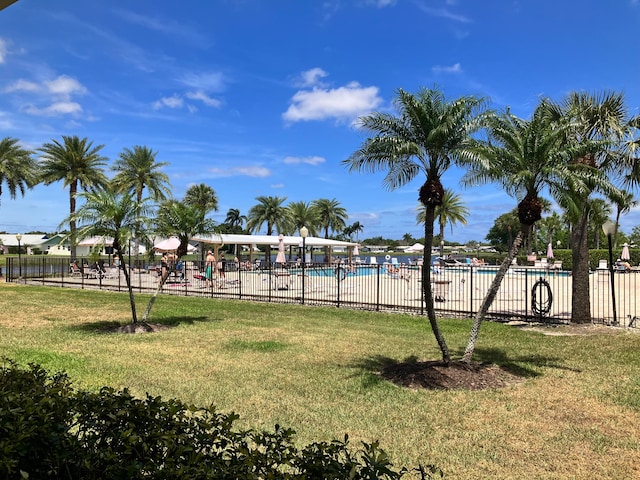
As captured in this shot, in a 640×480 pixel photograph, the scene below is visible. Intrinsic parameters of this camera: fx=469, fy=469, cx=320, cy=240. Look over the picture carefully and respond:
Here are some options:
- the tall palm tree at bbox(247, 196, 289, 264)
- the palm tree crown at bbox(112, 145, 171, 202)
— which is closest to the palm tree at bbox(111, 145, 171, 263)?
the palm tree crown at bbox(112, 145, 171, 202)

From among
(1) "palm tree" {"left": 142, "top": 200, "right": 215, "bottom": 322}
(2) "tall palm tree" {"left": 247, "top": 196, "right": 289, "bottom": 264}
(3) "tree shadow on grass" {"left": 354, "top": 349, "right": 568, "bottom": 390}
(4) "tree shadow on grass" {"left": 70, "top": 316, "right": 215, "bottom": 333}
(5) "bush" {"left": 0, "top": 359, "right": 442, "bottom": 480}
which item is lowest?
(3) "tree shadow on grass" {"left": 354, "top": 349, "right": 568, "bottom": 390}

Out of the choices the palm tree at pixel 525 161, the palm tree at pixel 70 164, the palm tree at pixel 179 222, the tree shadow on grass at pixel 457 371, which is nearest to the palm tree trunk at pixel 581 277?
the tree shadow on grass at pixel 457 371

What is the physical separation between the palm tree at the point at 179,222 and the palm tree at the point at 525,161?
283 inches

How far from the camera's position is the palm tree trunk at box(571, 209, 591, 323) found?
40.1 feet

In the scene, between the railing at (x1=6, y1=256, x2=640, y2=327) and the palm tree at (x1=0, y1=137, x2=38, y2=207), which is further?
the palm tree at (x1=0, y1=137, x2=38, y2=207)

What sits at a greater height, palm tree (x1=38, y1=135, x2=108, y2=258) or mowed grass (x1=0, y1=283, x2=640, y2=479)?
palm tree (x1=38, y1=135, x2=108, y2=258)

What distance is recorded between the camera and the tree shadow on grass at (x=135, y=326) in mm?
11336

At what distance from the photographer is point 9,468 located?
1.96 metres

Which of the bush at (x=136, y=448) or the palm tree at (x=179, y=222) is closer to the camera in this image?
the bush at (x=136, y=448)

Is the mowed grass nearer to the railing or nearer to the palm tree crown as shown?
the railing

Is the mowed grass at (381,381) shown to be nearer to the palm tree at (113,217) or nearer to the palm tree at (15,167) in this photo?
the palm tree at (113,217)

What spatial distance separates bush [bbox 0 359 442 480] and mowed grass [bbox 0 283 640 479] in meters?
2.43

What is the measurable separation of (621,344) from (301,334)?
22.7 ft

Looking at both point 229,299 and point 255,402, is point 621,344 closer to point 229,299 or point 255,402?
→ point 255,402
